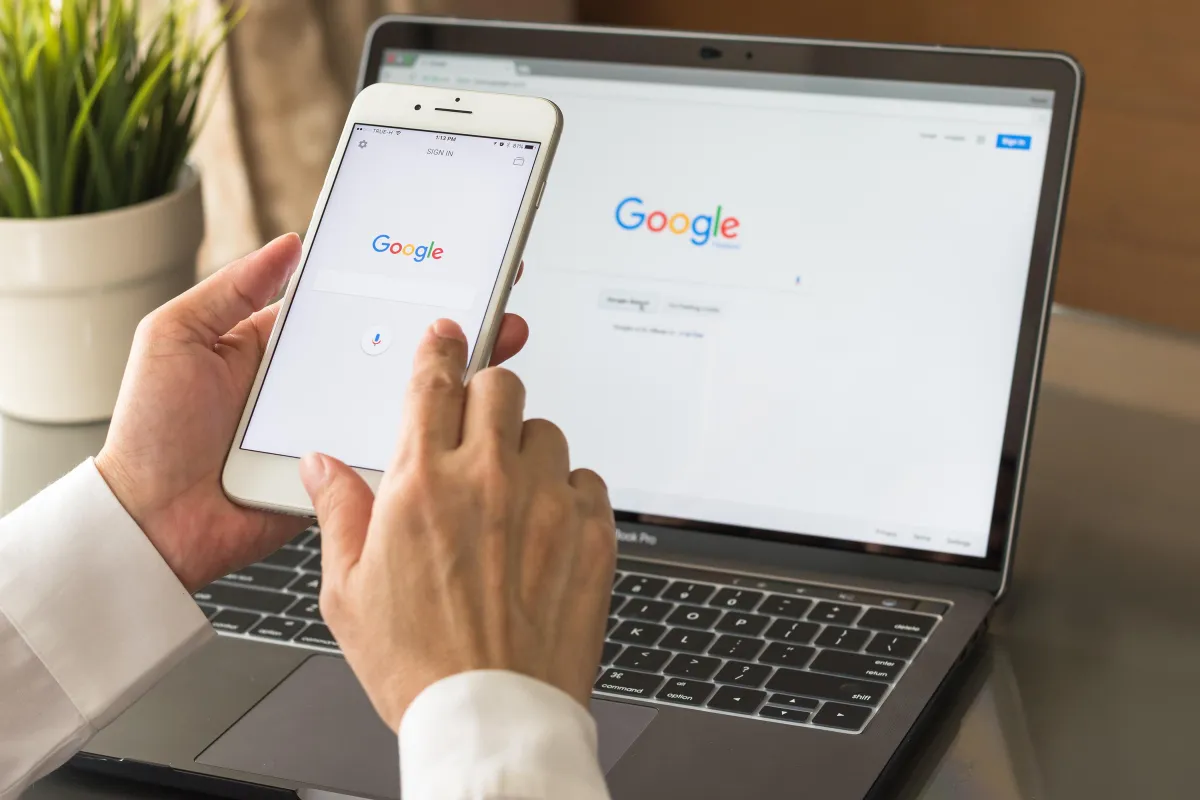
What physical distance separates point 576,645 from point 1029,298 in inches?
14.7

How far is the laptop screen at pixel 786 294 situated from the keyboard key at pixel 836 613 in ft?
0.17

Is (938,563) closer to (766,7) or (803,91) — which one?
(803,91)

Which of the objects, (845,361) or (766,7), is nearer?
(845,361)

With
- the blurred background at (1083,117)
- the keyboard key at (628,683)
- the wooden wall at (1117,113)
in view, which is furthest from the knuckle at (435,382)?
the wooden wall at (1117,113)

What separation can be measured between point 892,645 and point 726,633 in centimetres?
8

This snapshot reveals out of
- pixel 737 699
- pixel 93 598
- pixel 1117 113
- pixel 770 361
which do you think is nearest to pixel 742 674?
pixel 737 699

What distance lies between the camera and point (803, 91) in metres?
0.78

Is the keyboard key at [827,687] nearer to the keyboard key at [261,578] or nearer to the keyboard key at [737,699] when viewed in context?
the keyboard key at [737,699]

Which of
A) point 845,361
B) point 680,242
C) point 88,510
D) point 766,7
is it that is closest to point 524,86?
point 680,242

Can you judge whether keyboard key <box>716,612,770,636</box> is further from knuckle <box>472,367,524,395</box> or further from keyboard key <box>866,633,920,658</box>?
knuckle <box>472,367,524,395</box>

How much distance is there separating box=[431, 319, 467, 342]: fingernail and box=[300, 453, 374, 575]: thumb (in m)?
0.07

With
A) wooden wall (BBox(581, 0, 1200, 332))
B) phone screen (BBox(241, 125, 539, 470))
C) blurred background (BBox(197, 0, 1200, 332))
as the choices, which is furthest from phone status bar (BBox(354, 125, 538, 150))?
wooden wall (BBox(581, 0, 1200, 332))

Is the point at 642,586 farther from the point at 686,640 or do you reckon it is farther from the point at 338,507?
the point at 338,507

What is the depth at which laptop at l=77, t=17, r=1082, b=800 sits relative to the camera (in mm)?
666
